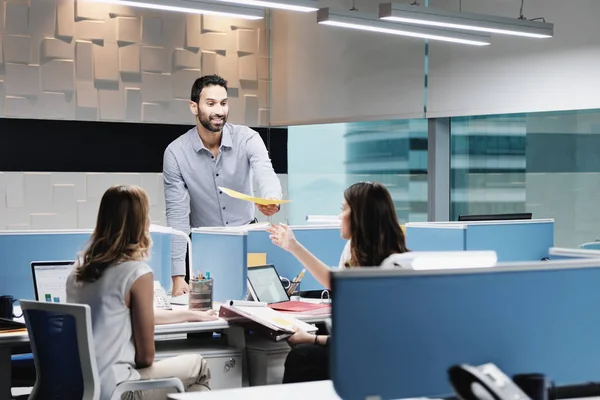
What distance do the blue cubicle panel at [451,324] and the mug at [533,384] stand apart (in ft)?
0.06

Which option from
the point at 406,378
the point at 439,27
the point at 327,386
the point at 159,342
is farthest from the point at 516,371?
the point at 439,27

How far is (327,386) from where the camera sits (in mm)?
2410

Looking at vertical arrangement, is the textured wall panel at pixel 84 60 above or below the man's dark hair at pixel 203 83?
above

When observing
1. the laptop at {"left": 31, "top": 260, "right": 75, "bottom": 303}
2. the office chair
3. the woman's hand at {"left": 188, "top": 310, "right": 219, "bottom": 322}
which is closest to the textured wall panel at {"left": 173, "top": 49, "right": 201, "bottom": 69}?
the laptop at {"left": 31, "top": 260, "right": 75, "bottom": 303}

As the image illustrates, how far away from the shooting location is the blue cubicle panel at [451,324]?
1.80 metres

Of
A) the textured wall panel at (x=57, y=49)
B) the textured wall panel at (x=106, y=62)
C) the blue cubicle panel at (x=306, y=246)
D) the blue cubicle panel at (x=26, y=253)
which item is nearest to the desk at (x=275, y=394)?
the blue cubicle panel at (x=26, y=253)

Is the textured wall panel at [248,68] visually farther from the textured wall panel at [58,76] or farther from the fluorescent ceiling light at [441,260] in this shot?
the fluorescent ceiling light at [441,260]

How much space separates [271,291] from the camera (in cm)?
464

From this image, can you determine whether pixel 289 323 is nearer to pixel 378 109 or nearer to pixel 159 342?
pixel 159 342

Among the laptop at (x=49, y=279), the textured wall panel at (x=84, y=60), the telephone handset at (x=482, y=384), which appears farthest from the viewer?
the textured wall panel at (x=84, y=60)

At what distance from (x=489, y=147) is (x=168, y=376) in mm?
4290

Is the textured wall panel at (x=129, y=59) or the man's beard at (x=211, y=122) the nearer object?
the man's beard at (x=211, y=122)

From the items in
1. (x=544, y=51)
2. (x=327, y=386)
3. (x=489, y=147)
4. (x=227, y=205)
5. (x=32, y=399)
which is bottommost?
(x=32, y=399)

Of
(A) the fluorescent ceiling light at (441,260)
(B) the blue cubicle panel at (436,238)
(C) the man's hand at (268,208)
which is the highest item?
(C) the man's hand at (268,208)
